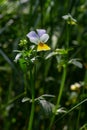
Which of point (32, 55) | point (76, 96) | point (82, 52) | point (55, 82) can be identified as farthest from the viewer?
point (82, 52)

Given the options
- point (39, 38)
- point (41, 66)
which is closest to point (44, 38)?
point (39, 38)

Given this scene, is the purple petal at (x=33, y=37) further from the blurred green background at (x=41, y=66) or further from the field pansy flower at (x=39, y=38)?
the blurred green background at (x=41, y=66)

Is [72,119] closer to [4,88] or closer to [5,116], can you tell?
[5,116]

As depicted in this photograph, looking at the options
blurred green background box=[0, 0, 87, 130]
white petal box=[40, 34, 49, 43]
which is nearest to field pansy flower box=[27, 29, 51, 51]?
white petal box=[40, 34, 49, 43]

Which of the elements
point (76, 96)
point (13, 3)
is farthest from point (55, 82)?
point (13, 3)

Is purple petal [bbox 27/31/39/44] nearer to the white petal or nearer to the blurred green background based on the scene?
the white petal

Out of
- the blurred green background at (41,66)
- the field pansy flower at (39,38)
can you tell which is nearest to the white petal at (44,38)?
the field pansy flower at (39,38)

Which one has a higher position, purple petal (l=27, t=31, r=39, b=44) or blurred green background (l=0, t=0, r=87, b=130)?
purple petal (l=27, t=31, r=39, b=44)

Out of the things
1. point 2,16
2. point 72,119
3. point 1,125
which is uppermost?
point 2,16
